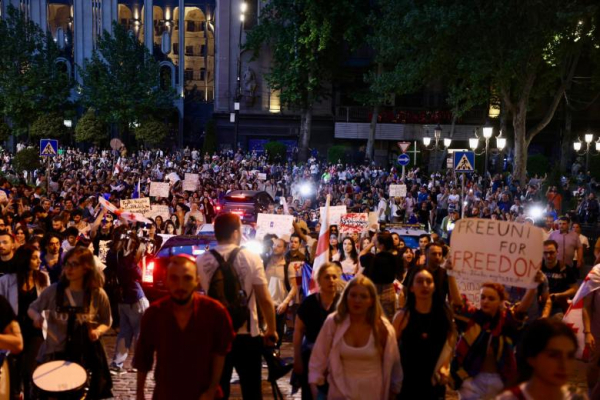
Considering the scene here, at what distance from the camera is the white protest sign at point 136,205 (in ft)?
43.8

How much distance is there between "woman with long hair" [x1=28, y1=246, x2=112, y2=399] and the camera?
520 centimetres

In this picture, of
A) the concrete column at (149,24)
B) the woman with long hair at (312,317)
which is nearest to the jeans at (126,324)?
the woman with long hair at (312,317)

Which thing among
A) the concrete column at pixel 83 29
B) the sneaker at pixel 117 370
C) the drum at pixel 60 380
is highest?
the concrete column at pixel 83 29

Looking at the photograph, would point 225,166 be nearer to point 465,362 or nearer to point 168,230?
point 168,230

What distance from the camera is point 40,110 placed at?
43.2m

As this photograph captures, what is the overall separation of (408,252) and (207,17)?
39094 millimetres

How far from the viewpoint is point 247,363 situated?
5262 millimetres

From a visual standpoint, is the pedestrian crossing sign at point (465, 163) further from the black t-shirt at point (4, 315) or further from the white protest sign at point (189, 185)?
the black t-shirt at point (4, 315)

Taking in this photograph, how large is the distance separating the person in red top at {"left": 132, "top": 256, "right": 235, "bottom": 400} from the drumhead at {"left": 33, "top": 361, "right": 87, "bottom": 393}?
103 cm

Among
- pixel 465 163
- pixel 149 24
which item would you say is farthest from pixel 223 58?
pixel 465 163

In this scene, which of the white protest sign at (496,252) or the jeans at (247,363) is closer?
the jeans at (247,363)

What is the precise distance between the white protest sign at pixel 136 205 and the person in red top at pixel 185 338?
9501mm

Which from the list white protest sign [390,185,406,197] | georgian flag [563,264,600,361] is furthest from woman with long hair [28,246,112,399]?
white protest sign [390,185,406,197]

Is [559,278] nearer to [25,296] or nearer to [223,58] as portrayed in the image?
[25,296]
